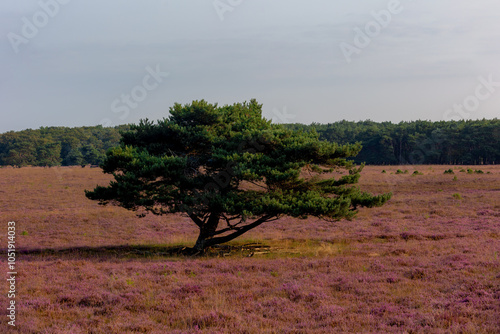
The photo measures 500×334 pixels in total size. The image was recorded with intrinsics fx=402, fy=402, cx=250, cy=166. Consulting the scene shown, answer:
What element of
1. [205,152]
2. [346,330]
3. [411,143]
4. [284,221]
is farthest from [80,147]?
[346,330]

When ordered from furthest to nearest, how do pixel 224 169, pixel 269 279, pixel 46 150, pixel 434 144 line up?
1. pixel 46 150
2. pixel 434 144
3. pixel 224 169
4. pixel 269 279

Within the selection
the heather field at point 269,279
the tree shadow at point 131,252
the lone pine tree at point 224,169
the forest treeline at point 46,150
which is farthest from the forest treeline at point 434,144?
the lone pine tree at point 224,169

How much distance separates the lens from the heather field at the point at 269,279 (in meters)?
8.35

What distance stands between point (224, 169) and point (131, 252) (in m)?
5.76

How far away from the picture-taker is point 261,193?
1620cm

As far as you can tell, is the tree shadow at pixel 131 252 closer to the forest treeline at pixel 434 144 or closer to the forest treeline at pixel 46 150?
the forest treeline at pixel 434 144

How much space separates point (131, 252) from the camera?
59.2 feet

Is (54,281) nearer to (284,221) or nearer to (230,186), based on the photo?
(230,186)

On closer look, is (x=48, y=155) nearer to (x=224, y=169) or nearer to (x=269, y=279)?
(x=224, y=169)

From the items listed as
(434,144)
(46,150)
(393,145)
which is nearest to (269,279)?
(434,144)

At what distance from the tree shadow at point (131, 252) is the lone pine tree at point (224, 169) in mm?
769

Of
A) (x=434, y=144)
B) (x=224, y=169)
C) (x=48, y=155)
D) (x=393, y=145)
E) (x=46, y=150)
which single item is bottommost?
(x=224, y=169)

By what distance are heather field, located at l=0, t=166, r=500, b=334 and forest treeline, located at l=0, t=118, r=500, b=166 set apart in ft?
196

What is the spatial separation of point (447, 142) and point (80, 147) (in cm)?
9536
